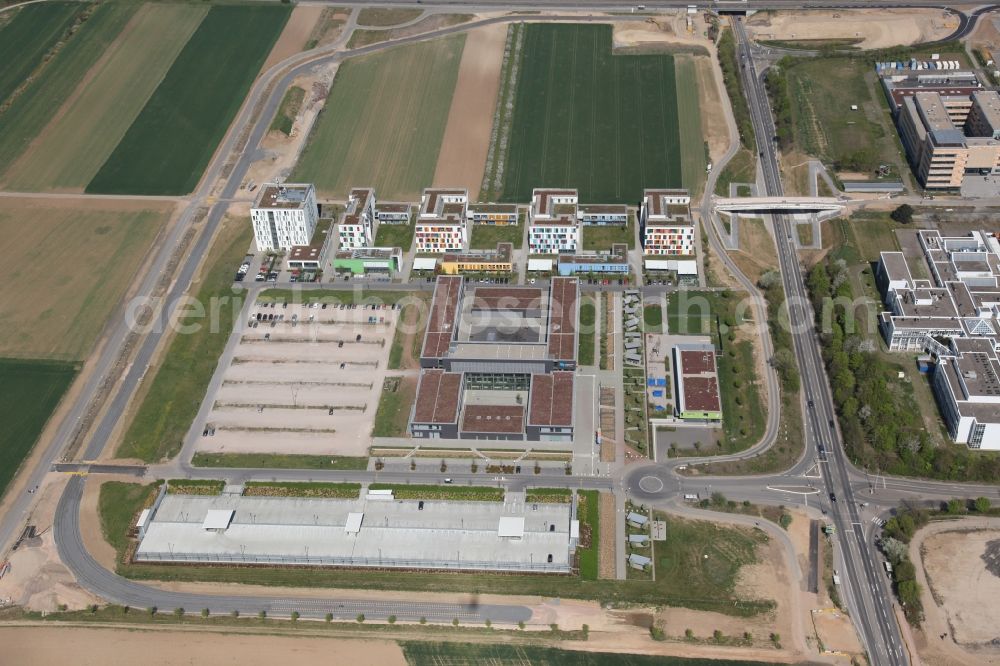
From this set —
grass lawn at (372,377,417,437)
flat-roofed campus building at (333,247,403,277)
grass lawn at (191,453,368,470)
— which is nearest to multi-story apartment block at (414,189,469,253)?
flat-roofed campus building at (333,247,403,277)

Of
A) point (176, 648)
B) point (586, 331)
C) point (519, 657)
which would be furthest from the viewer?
point (586, 331)

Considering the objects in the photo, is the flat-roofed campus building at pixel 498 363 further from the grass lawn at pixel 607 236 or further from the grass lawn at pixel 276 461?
the grass lawn at pixel 607 236

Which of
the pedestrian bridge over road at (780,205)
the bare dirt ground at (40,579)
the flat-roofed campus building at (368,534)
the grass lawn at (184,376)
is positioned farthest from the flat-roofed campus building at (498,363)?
the bare dirt ground at (40,579)

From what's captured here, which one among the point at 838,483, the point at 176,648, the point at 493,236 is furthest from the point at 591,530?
the point at 493,236

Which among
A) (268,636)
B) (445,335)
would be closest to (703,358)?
(445,335)

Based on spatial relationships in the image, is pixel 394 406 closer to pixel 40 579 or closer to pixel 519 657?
pixel 519 657
